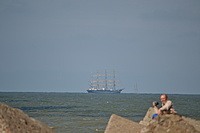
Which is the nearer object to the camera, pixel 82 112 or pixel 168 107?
pixel 168 107

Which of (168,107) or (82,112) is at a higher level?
(168,107)

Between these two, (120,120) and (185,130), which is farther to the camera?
(120,120)

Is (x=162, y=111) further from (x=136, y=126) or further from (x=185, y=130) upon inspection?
(x=136, y=126)

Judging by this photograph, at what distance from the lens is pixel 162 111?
9.14 m

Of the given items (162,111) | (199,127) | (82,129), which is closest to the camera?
(162,111)

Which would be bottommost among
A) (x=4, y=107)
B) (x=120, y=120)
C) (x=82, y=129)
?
(x=82, y=129)

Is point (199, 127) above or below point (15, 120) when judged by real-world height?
below

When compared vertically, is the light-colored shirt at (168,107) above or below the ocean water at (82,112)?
above

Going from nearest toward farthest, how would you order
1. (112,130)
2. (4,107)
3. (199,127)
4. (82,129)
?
(4,107) → (112,130) → (199,127) → (82,129)

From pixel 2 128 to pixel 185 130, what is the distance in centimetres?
388

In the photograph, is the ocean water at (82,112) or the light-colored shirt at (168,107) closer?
the light-colored shirt at (168,107)

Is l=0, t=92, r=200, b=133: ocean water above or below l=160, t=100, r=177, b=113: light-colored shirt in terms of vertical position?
below

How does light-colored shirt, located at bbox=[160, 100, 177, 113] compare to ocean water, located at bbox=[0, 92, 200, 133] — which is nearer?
light-colored shirt, located at bbox=[160, 100, 177, 113]

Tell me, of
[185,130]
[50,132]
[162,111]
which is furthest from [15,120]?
[162,111]
